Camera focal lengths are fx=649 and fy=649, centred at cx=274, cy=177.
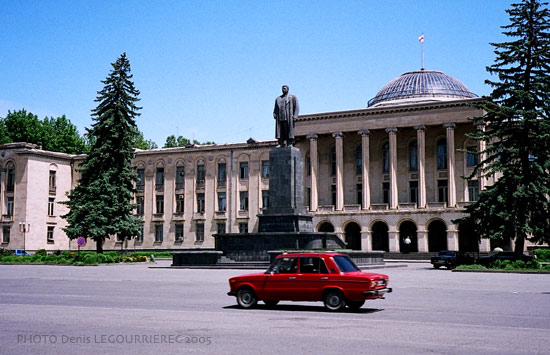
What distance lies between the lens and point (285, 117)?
3722 cm

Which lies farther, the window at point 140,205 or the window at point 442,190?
the window at point 140,205

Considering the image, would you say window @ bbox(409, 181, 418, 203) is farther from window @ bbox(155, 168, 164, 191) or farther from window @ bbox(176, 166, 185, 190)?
window @ bbox(155, 168, 164, 191)

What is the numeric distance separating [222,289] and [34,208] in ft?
193

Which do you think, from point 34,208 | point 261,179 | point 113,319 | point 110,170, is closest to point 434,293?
point 113,319

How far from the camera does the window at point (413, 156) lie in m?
70.2

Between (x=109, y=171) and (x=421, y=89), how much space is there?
39430 mm

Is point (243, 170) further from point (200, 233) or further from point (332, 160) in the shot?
point (332, 160)

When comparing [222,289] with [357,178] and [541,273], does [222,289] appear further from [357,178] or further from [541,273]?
[357,178]

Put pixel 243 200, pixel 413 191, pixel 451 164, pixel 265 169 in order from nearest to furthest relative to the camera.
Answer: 1. pixel 451 164
2. pixel 413 191
3. pixel 265 169
4. pixel 243 200

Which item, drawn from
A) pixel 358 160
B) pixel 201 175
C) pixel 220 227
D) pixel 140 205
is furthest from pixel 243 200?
pixel 358 160

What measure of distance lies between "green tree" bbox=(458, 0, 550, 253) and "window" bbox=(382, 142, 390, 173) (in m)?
32.0

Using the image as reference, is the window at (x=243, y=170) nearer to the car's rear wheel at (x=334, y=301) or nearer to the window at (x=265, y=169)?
the window at (x=265, y=169)

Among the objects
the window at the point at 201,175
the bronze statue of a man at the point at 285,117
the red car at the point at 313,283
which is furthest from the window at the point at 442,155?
the red car at the point at 313,283

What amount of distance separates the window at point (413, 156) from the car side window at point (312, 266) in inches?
2223
